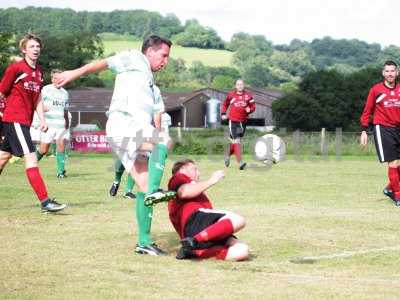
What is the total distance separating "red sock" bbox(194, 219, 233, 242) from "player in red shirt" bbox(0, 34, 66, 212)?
431 cm

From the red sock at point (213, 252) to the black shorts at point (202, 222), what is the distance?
0.05 m

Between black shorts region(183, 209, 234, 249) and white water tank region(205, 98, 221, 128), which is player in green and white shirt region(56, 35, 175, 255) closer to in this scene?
black shorts region(183, 209, 234, 249)

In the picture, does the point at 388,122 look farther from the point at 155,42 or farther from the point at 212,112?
the point at 212,112

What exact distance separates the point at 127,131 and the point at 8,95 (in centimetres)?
411

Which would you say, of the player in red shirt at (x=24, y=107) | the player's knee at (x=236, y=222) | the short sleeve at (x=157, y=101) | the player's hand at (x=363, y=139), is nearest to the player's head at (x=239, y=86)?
the player's hand at (x=363, y=139)

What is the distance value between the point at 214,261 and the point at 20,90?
5025 millimetres

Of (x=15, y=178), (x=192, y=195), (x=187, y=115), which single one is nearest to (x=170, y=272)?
(x=192, y=195)

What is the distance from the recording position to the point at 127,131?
884 centimetres

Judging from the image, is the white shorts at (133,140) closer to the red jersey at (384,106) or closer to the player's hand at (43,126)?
the player's hand at (43,126)

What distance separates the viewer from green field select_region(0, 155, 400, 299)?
7.02 m

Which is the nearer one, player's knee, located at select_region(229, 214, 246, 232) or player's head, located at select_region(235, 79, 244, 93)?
player's knee, located at select_region(229, 214, 246, 232)

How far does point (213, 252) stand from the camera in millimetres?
8656

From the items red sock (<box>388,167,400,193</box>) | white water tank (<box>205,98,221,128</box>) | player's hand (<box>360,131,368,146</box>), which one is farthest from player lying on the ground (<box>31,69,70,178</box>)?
white water tank (<box>205,98,221,128</box>)

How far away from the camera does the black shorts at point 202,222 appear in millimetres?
8562
